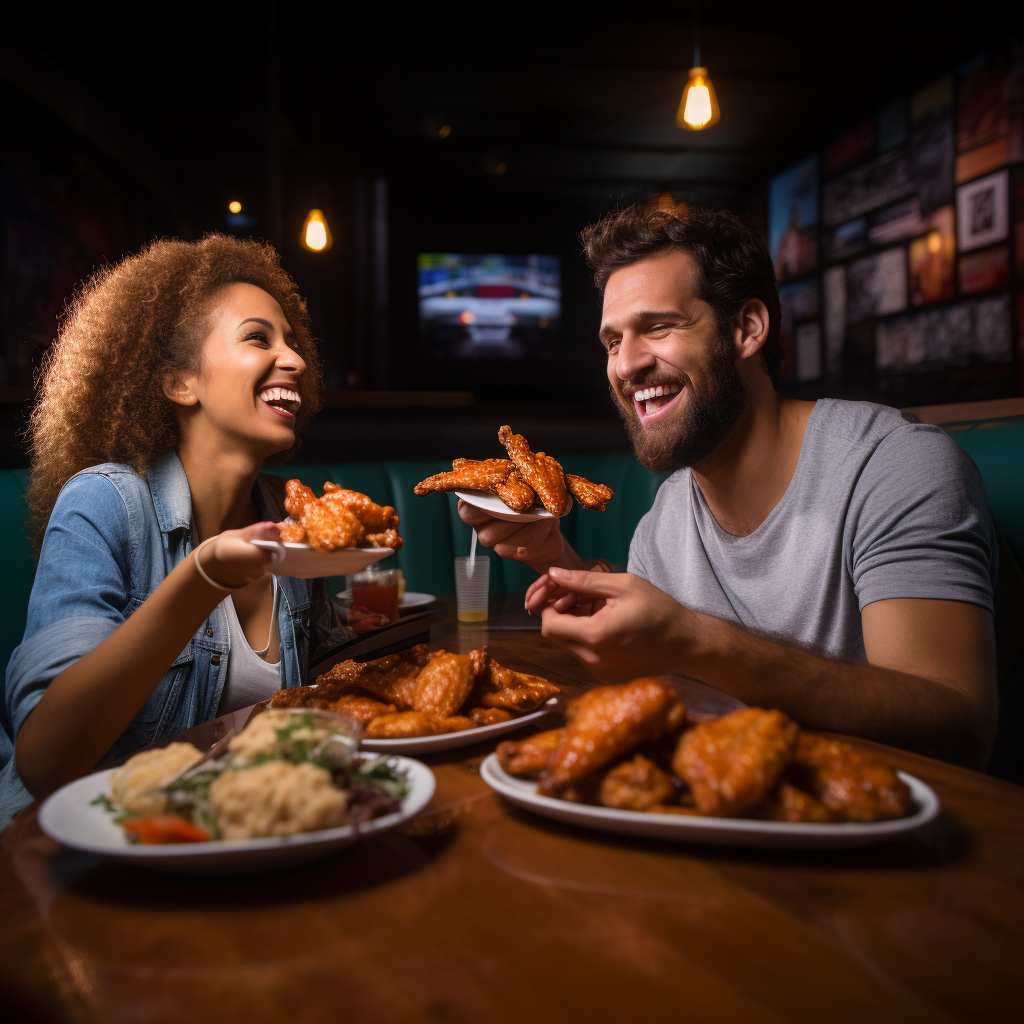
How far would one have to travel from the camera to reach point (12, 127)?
515 centimetres

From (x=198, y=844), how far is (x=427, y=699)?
484mm

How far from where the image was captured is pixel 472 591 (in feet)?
7.91

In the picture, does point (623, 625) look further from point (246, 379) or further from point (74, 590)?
point (246, 379)

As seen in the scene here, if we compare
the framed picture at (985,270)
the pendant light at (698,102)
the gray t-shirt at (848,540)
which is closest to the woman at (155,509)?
the gray t-shirt at (848,540)

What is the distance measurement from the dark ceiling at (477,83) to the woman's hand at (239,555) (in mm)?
4638

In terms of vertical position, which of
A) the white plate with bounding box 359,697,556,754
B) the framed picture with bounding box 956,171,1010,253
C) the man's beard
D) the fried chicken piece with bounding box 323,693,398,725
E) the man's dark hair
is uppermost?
the framed picture with bounding box 956,171,1010,253

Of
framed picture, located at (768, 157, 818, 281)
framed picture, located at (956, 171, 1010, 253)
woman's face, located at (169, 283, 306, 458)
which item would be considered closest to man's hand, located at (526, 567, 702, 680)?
woman's face, located at (169, 283, 306, 458)

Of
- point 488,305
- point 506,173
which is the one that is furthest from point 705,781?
point 506,173

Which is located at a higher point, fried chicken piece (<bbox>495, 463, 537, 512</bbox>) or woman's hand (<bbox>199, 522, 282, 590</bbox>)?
fried chicken piece (<bbox>495, 463, 537, 512</bbox>)

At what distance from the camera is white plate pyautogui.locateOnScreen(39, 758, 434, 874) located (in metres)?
0.69

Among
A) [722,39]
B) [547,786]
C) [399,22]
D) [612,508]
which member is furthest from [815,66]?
[547,786]

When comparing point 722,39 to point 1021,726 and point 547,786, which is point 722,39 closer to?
point 1021,726

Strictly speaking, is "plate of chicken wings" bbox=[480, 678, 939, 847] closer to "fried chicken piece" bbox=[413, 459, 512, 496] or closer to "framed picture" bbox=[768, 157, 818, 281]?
"fried chicken piece" bbox=[413, 459, 512, 496]

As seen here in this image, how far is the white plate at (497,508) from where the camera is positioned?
154 cm
